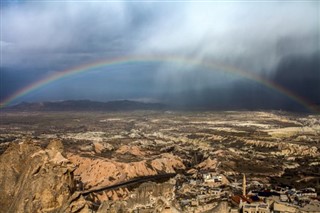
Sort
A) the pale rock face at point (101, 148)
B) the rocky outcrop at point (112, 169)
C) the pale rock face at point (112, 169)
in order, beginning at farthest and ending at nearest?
the pale rock face at point (101, 148) → the rocky outcrop at point (112, 169) → the pale rock face at point (112, 169)

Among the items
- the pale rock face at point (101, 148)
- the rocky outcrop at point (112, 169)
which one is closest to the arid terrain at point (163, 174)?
the pale rock face at point (101, 148)

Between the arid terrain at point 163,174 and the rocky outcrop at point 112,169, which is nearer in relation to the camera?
the arid terrain at point 163,174

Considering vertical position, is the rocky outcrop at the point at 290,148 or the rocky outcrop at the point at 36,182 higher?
the rocky outcrop at the point at 36,182

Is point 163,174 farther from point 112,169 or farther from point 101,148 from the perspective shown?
point 101,148

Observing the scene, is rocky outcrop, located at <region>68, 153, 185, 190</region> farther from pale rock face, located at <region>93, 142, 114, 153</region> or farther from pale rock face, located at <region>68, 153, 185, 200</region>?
pale rock face, located at <region>93, 142, 114, 153</region>

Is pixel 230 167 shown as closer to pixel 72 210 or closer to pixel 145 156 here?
pixel 145 156

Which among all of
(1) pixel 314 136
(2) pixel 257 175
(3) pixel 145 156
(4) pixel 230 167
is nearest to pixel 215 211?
(2) pixel 257 175

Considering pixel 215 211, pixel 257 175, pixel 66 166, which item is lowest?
pixel 257 175

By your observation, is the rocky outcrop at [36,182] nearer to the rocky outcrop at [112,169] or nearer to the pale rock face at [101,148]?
the rocky outcrop at [112,169]

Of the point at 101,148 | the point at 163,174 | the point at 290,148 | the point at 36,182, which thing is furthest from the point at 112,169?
the point at 290,148
